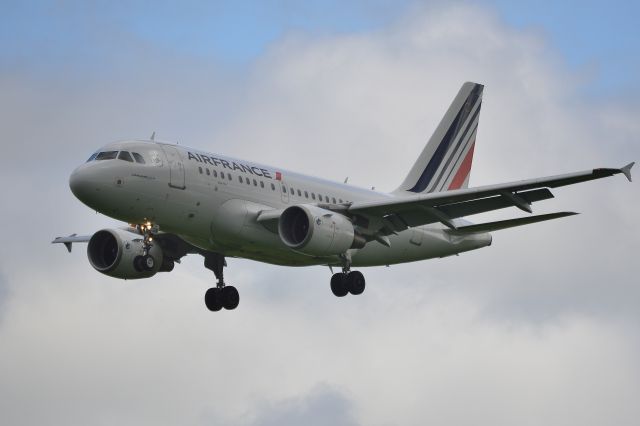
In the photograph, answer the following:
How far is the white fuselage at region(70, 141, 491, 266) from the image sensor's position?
149 feet

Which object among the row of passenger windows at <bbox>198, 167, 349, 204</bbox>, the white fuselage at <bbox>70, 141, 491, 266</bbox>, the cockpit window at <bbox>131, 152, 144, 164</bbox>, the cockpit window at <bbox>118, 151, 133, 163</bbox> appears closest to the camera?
the white fuselage at <bbox>70, 141, 491, 266</bbox>

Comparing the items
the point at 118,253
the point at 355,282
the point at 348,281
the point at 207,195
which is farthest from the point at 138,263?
the point at 355,282

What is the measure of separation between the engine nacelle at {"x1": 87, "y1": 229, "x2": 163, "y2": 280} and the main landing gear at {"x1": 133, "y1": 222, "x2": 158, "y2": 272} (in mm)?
796

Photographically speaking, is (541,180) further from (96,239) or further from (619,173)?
(96,239)

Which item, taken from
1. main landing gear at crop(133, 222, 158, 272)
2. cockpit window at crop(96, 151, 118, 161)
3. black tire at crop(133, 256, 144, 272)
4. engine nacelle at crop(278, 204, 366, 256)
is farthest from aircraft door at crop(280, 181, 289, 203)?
cockpit window at crop(96, 151, 118, 161)

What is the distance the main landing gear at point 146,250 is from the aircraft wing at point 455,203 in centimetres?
691

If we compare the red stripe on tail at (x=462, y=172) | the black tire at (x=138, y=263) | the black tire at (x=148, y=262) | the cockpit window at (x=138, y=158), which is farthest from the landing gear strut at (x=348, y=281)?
the red stripe on tail at (x=462, y=172)

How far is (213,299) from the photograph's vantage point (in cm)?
5328

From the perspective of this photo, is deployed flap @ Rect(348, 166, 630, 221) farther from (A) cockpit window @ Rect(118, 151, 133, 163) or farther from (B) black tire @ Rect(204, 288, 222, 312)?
(A) cockpit window @ Rect(118, 151, 133, 163)

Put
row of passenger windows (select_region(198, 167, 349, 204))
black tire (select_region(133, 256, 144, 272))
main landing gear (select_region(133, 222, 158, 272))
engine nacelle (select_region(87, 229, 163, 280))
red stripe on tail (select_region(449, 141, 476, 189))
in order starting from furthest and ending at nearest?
red stripe on tail (select_region(449, 141, 476, 189)) → engine nacelle (select_region(87, 229, 163, 280)) → black tire (select_region(133, 256, 144, 272)) → row of passenger windows (select_region(198, 167, 349, 204)) → main landing gear (select_region(133, 222, 158, 272))

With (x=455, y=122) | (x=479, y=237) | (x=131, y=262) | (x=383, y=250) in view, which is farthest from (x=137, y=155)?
(x=455, y=122)

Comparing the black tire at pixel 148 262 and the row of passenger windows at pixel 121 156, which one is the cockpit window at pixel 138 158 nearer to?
the row of passenger windows at pixel 121 156

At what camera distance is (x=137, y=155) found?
46.0 meters

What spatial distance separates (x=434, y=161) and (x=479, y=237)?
5767 millimetres
